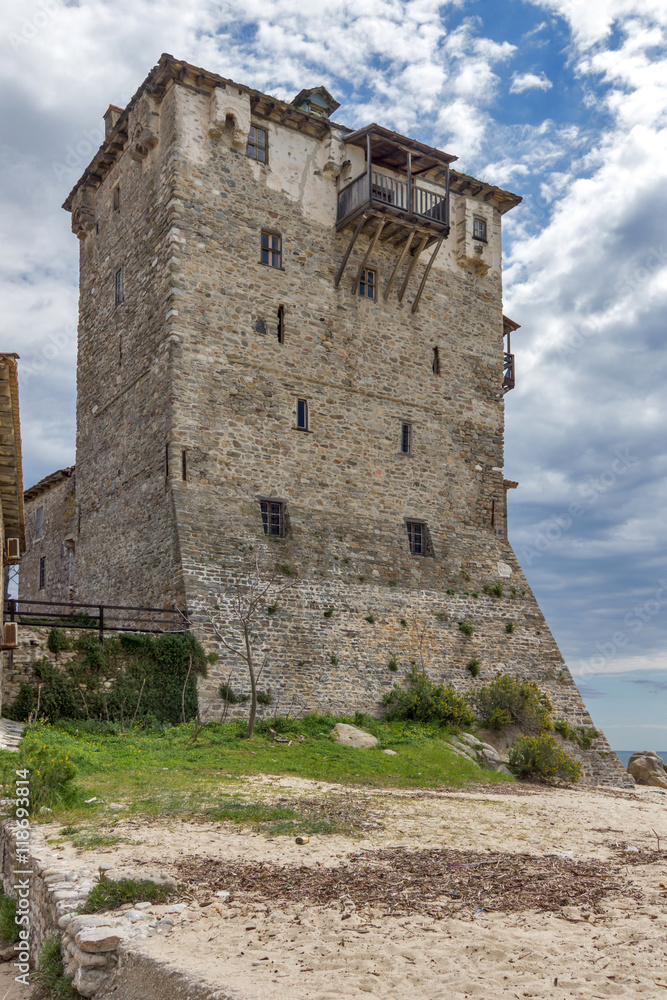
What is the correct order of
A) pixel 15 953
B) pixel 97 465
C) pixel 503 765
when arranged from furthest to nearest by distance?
pixel 97 465, pixel 503 765, pixel 15 953

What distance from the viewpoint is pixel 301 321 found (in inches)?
889

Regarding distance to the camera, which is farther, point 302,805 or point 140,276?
point 140,276

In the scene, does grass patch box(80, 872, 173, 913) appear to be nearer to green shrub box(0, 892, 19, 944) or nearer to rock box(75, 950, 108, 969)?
rock box(75, 950, 108, 969)

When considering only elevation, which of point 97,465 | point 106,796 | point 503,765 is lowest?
point 503,765

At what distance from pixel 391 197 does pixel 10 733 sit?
18.1 meters

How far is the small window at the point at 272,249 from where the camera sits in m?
22.4

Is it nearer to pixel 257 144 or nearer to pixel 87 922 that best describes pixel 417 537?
pixel 257 144

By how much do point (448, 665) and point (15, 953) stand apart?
16.5 m

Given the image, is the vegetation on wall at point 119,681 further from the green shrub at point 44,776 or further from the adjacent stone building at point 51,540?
the adjacent stone building at point 51,540

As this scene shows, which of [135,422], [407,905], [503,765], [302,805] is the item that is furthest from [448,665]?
[407,905]

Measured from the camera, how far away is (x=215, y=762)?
1324 cm

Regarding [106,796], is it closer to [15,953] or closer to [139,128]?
[15,953]

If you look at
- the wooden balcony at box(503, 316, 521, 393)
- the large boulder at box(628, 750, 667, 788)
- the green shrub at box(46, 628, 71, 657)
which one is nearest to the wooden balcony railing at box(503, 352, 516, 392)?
the wooden balcony at box(503, 316, 521, 393)

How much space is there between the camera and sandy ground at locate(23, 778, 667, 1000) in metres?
4.71
